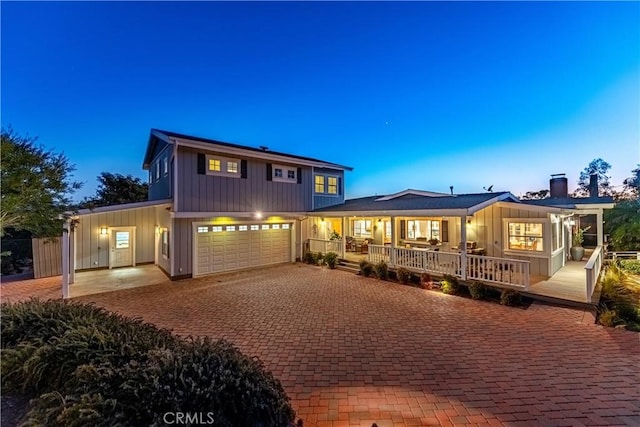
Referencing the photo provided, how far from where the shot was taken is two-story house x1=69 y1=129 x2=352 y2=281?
10.9 metres

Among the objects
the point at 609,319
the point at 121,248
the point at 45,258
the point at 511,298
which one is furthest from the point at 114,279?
the point at 609,319

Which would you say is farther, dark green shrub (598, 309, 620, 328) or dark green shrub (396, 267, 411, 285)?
dark green shrub (396, 267, 411, 285)

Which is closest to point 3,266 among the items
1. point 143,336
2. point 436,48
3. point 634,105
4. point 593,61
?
point 143,336

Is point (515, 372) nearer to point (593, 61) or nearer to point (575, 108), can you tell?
point (593, 61)

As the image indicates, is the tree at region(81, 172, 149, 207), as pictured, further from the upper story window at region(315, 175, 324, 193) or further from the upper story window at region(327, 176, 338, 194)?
the upper story window at region(327, 176, 338, 194)

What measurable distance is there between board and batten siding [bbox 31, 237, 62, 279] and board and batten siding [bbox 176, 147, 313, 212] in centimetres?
583

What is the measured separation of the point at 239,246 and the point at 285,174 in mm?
4402

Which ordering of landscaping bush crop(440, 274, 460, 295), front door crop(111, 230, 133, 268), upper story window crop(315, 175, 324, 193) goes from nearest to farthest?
landscaping bush crop(440, 274, 460, 295) < front door crop(111, 230, 133, 268) < upper story window crop(315, 175, 324, 193)

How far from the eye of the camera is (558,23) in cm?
855

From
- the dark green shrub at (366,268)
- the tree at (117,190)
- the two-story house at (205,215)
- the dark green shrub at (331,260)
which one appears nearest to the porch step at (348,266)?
the dark green shrub at (331,260)

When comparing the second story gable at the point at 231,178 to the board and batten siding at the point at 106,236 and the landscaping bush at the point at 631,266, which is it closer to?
the board and batten siding at the point at 106,236

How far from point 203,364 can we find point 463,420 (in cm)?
304
